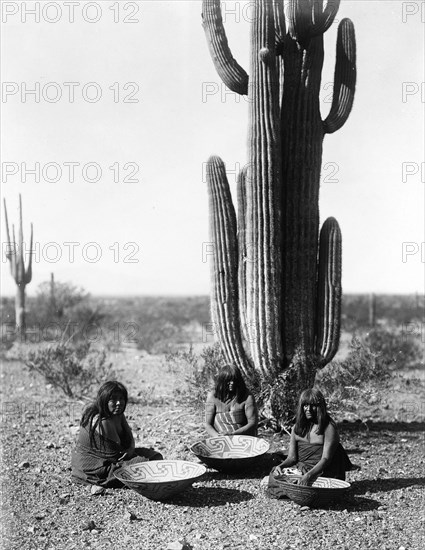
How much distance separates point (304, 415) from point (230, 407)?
3.95 ft

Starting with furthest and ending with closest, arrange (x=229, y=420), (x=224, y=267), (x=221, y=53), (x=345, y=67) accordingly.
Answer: (x=345, y=67) < (x=221, y=53) < (x=224, y=267) < (x=229, y=420)

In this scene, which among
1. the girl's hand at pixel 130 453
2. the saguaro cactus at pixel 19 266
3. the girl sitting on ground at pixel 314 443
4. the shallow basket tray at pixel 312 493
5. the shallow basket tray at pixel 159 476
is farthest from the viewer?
the saguaro cactus at pixel 19 266

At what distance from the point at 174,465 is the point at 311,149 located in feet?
13.7

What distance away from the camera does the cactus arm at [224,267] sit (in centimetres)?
812

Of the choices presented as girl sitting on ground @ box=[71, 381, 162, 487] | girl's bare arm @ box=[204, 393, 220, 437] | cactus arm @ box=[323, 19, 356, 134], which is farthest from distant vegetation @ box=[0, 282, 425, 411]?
cactus arm @ box=[323, 19, 356, 134]

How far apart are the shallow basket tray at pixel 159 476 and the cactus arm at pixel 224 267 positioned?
2.54 meters

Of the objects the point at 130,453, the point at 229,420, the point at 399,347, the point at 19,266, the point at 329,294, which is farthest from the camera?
the point at 399,347

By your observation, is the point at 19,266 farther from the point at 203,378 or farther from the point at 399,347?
the point at 399,347

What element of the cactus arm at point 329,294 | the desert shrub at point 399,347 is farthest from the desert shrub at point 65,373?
the desert shrub at point 399,347

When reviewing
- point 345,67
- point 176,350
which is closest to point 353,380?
point 345,67

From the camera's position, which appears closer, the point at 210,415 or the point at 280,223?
the point at 210,415

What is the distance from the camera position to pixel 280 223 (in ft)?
25.8

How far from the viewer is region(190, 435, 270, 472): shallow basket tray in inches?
236

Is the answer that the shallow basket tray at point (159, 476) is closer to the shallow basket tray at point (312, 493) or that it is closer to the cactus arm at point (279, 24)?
the shallow basket tray at point (312, 493)
